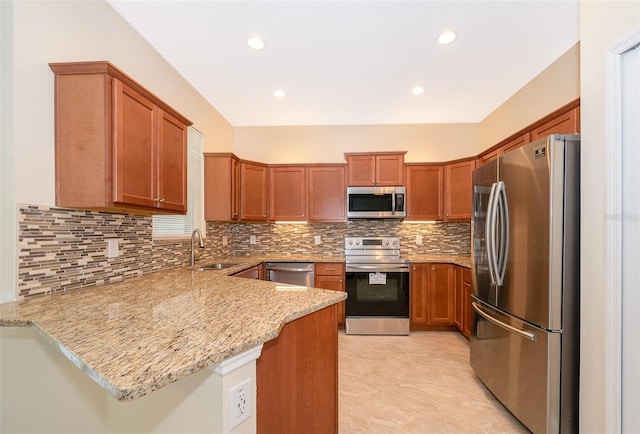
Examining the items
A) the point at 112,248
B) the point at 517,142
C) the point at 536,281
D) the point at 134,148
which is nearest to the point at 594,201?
the point at 536,281

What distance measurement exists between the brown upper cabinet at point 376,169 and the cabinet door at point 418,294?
47.1 inches

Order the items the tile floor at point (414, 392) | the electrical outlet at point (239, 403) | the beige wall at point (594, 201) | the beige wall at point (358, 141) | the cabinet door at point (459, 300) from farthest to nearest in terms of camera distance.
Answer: the beige wall at point (358, 141)
the cabinet door at point (459, 300)
the tile floor at point (414, 392)
the beige wall at point (594, 201)
the electrical outlet at point (239, 403)

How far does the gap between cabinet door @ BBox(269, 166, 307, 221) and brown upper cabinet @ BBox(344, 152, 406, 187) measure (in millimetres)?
705

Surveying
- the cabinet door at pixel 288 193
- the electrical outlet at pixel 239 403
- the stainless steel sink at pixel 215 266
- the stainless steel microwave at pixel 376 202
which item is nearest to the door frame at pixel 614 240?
the electrical outlet at pixel 239 403

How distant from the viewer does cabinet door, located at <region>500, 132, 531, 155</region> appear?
7.84 ft

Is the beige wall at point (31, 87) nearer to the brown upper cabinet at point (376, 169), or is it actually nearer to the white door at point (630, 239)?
the brown upper cabinet at point (376, 169)

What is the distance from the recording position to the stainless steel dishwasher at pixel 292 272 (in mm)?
3393

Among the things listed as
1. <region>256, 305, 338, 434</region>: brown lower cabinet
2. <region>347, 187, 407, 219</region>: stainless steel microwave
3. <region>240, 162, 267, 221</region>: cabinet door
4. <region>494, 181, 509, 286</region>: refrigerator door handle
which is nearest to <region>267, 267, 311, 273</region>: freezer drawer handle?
<region>240, 162, 267, 221</region>: cabinet door

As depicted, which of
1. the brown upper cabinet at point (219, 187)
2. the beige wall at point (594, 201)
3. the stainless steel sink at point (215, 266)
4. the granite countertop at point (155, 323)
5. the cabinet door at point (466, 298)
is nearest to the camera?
the granite countertop at point (155, 323)

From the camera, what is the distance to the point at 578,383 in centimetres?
155

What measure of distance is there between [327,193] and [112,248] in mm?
2540

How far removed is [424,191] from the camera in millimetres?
3684

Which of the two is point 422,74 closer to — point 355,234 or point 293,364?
point 355,234

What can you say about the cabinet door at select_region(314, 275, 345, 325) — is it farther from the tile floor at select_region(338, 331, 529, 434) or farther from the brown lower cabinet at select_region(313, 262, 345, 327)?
the tile floor at select_region(338, 331, 529, 434)
